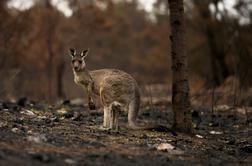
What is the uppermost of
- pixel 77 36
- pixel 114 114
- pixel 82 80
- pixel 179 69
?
pixel 77 36

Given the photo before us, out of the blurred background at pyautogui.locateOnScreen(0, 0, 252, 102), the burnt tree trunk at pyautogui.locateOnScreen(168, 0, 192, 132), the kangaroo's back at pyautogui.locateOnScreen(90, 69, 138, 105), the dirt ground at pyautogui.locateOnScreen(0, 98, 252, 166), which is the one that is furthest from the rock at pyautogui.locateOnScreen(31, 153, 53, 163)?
the blurred background at pyautogui.locateOnScreen(0, 0, 252, 102)

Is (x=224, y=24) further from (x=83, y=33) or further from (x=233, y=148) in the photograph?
(x=233, y=148)

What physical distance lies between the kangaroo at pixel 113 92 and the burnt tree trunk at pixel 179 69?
0.60 meters

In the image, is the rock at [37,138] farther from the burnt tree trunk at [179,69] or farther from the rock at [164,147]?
the burnt tree trunk at [179,69]

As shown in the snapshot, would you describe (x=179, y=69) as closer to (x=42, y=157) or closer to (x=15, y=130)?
(x=15, y=130)

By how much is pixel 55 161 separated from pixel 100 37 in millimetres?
24982

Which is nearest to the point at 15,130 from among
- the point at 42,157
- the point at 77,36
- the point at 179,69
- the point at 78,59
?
the point at 42,157

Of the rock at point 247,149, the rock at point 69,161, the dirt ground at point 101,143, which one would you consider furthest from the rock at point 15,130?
the rock at point 247,149

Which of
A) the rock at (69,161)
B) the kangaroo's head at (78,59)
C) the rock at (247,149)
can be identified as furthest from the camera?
the kangaroo's head at (78,59)

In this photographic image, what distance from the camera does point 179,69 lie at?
1032 cm

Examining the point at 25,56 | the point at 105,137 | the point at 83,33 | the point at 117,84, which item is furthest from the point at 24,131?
the point at 83,33

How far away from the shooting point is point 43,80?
28953 mm

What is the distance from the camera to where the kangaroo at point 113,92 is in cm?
980

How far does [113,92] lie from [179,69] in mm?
1409
